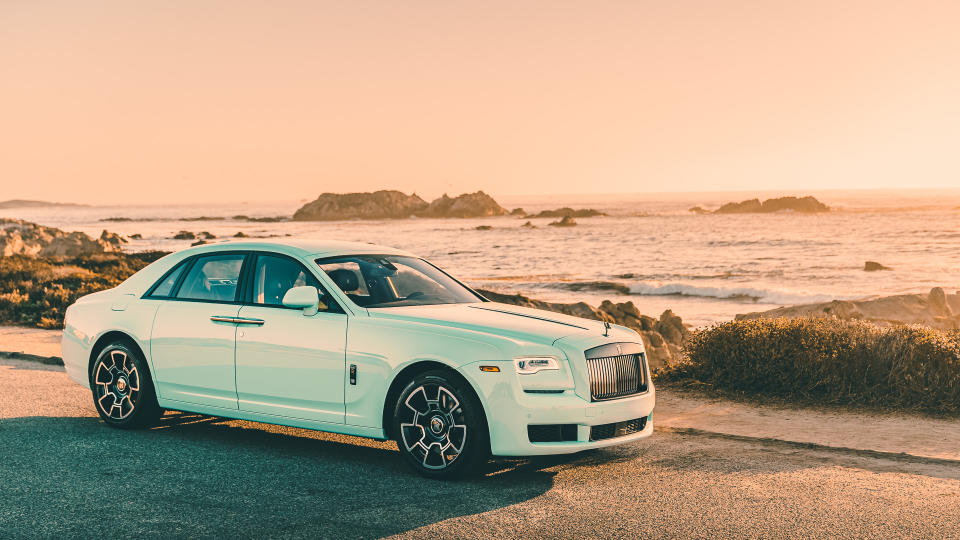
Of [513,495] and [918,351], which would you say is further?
[918,351]

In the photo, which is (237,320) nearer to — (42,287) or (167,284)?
(167,284)

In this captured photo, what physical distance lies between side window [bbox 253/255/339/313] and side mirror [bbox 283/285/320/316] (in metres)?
0.42

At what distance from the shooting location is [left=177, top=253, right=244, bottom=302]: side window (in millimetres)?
8047

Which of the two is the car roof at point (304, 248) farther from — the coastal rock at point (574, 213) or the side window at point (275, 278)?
the coastal rock at point (574, 213)

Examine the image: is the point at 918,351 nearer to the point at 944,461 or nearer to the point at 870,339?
the point at 870,339

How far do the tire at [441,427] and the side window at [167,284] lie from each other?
275 centimetres

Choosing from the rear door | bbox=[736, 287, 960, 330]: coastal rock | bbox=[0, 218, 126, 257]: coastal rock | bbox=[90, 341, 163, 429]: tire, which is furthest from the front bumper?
bbox=[0, 218, 126, 257]: coastal rock

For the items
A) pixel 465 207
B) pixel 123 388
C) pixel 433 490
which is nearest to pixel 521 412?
pixel 433 490

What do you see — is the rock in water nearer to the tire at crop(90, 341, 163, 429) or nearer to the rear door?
the rear door

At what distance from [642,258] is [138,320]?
42.0 meters

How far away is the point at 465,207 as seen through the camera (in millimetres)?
138875

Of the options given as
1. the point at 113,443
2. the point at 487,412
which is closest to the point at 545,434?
the point at 487,412

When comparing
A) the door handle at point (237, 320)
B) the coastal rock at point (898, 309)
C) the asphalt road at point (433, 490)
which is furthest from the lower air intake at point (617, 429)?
the coastal rock at point (898, 309)

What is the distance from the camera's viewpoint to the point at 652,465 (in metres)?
7.31
